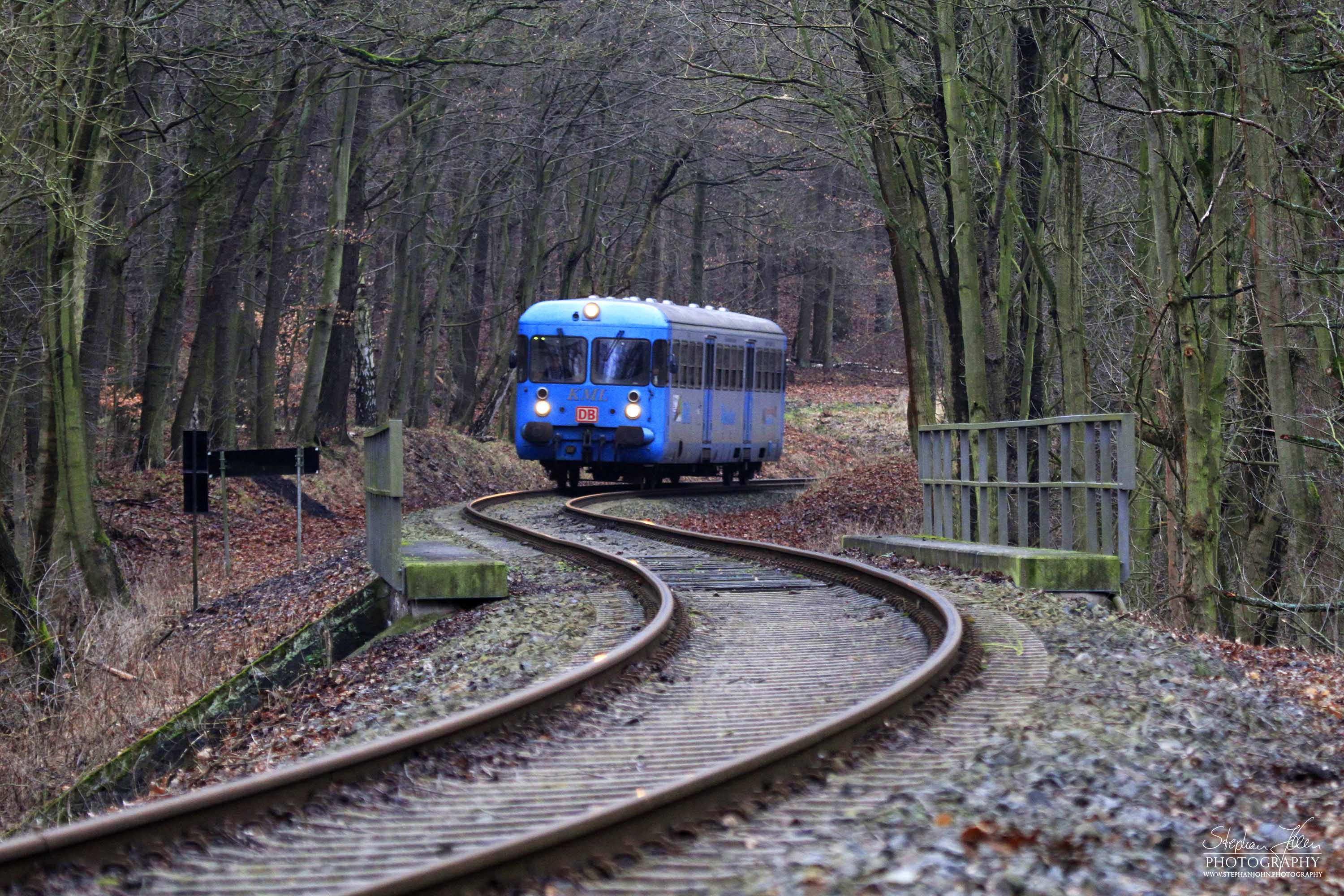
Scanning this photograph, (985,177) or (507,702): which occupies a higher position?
(985,177)

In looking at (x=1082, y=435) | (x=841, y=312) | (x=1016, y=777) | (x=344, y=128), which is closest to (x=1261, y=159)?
(x=1082, y=435)

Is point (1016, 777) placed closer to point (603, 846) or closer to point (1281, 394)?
point (603, 846)

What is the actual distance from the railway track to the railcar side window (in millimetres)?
13846

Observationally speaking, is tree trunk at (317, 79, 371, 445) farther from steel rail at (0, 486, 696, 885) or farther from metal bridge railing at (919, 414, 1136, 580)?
steel rail at (0, 486, 696, 885)

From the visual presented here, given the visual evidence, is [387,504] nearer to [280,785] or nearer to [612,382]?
[280,785]

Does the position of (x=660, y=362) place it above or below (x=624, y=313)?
below

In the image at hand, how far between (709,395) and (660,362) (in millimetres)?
2164

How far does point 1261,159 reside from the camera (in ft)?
43.4

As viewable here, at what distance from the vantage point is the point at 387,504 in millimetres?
11562

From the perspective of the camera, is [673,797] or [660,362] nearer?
[673,797]

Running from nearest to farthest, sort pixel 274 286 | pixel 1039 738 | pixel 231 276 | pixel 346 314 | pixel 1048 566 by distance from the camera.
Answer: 1. pixel 1039 738
2. pixel 1048 566
3. pixel 231 276
4. pixel 274 286
5. pixel 346 314

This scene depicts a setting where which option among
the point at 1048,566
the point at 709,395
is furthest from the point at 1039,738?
the point at 709,395

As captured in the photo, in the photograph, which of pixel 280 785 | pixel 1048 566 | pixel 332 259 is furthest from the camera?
pixel 332 259

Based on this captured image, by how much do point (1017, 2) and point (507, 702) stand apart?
1268cm
